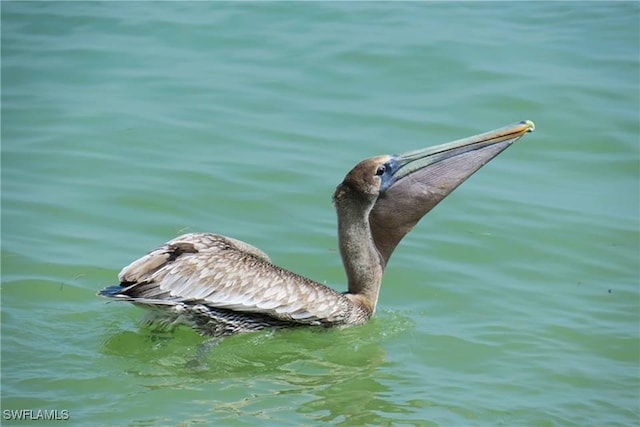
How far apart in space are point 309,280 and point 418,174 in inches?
38.6

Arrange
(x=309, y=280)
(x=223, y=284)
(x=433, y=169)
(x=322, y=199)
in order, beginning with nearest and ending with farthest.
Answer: (x=223, y=284), (x=309, y=280), (x=433, y=169), (x=322, y=199)

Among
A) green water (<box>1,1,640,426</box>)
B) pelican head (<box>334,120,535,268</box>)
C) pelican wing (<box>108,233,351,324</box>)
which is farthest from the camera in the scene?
pelican head (<box>334,120,535,268</box>)

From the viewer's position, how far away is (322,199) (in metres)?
9.03

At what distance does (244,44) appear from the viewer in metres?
12.2

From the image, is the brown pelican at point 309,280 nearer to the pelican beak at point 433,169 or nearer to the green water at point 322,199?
the pelican beak at point 433,169

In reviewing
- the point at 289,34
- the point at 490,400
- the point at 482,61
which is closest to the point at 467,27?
the point at 482,61

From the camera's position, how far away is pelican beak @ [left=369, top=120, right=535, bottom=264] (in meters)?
7.08

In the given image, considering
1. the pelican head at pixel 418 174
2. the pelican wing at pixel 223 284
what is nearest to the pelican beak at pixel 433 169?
the pelican head at pixel 418 174

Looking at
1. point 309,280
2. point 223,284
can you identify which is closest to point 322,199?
point 309,280

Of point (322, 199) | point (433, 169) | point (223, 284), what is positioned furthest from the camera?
point (322, 199)

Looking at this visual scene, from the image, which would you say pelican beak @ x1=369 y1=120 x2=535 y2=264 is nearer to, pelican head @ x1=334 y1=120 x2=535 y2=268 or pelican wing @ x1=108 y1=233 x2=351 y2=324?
pelican head @ x1=334 y1=120 x2=535 y2=268

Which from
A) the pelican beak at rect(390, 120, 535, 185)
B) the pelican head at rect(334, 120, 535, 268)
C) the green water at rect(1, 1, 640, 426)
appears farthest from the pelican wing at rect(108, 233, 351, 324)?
the pelican beak at rect(390, 120, 535, 185)

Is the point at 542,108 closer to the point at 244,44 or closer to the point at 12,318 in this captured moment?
the point at 244,44

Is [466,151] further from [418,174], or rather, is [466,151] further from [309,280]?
[309,280]
